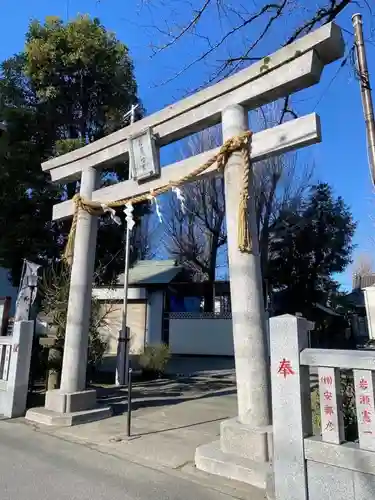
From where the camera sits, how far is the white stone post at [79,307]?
7.06 meters

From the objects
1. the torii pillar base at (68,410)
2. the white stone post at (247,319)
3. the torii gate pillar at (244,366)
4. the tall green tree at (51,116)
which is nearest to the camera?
the torii gate pillar at (244,366)

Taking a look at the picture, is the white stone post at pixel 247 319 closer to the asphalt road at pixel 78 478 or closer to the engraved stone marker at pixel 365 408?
the asphalt road at pixel 78 478

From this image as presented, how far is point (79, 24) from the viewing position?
527 inches

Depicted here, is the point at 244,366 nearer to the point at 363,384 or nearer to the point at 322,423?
the point at 322,423

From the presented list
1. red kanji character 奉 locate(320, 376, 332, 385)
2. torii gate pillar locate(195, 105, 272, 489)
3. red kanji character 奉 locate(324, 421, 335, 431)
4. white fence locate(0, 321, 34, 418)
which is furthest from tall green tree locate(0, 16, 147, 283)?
red kanji character 奉 locate(324, 421, 335, 431)

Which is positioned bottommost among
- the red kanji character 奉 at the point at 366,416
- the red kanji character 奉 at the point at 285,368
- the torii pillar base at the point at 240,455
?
the torii pillar base at the point at 240,455

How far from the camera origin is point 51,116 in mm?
13125

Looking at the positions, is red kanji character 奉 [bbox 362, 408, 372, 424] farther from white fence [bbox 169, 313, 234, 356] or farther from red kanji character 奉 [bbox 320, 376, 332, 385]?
white fence [bbox 169, 313, 234, 356]

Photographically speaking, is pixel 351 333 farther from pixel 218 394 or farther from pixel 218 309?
pixel 218 394

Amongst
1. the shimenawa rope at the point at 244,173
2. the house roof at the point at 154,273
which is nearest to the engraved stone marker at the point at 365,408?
the shimenawa rope at the point at 244,173

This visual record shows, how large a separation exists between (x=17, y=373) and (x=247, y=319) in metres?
4.37

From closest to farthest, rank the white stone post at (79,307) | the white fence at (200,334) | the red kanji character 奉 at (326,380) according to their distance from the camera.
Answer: the red kanji character 奉 at (326,380)
the white stone post at (79,307)
the white fence at (200,334)

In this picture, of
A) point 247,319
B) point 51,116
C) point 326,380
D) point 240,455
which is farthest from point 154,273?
point 326,380

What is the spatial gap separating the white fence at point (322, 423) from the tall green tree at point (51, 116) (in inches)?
381
